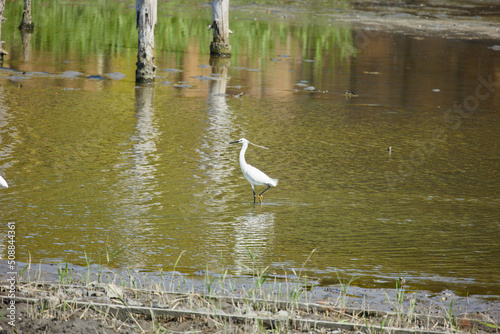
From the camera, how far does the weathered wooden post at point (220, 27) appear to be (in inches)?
792

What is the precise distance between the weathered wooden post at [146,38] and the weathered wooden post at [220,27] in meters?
4.83

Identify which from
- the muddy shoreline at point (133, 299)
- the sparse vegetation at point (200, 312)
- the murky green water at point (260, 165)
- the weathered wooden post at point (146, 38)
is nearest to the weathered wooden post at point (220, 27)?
the murky green water at point (260, 165)

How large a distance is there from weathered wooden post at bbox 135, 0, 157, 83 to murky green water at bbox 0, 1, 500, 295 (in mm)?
376

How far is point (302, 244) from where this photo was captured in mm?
6941

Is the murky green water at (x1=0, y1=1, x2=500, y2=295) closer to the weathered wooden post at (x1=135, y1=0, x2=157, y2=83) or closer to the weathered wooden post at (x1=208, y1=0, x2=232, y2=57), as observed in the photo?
the weathered wooden post at (x1=135, y1=0, x2=157, y2=83)

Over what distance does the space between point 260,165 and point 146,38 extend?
6708 millimetres

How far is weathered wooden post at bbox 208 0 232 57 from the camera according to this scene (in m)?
20.1

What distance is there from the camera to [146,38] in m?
15.5

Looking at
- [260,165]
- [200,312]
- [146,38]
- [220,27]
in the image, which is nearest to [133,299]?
[200,312]

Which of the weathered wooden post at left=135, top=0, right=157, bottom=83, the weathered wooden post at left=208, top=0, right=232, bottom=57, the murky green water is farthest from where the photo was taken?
the weathered wooden post at left=208, top=0, right=232, bottom=57

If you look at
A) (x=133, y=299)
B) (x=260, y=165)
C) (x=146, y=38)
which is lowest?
(x=133, y=299)

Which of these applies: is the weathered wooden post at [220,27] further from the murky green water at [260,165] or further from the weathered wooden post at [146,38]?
the weathered wooden post at [146,38]

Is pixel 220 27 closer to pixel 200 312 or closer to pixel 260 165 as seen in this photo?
pixel 260 165

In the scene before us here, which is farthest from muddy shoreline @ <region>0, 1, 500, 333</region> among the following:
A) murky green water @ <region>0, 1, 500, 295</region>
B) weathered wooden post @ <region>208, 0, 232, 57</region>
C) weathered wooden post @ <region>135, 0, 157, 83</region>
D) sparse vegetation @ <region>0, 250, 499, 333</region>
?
weathered wooden post @ <region>208, 0, 232, 57</region>
